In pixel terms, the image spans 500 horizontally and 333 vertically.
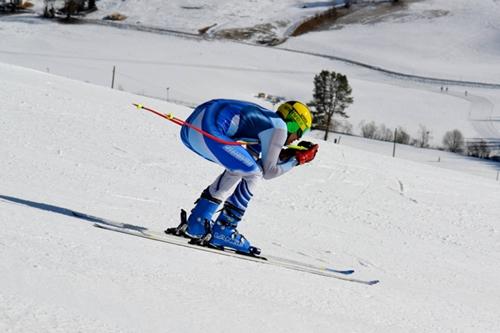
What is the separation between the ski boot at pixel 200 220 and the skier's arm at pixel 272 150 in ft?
1.66

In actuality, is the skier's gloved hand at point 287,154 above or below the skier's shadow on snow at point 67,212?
above

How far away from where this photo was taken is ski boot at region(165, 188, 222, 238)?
6.06 m

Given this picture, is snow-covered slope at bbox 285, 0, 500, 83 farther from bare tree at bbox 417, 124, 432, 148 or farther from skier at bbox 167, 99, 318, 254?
skier at bbox 167, 99, 318, 254

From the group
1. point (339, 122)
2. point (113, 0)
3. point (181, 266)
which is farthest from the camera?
point (113, 0)

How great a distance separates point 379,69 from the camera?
76125mm

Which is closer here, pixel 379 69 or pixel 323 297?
pixel 323 297

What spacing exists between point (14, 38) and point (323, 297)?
77.7 m

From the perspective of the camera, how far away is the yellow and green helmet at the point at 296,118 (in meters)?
6.09

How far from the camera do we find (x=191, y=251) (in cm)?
554

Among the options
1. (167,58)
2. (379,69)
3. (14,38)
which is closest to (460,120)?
(379,69)

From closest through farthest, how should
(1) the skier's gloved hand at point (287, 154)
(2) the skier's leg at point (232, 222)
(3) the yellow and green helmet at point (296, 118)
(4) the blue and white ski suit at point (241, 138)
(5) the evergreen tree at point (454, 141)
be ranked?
(4) the blue and white ski suit at point (241, 138) < (2) the skier's leg at point (232, 222) < (3) the yellow and green helmet at point (296, 118) < (1) the skier's gloved hand at point (287, 154) < (5) the evergreen tree at point (454, 141)

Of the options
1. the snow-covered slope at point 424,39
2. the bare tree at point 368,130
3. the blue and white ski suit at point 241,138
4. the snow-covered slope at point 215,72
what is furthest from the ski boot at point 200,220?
the snow-covered slope at point 424,39

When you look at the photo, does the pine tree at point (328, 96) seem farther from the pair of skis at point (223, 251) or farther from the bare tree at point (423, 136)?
the pair of skis at point (223, 251)

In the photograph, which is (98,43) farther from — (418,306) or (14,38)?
(418,306)
